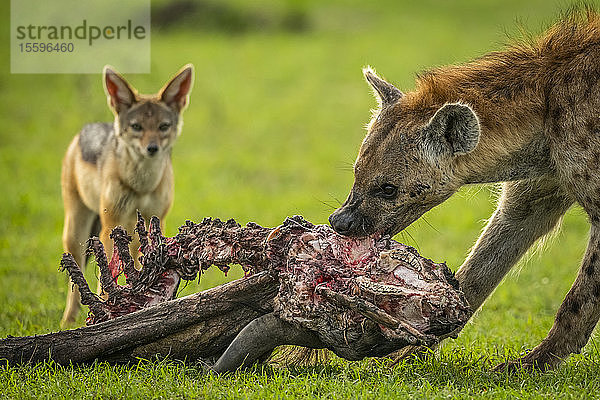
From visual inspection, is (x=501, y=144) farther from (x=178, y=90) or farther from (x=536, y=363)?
(x=178, y=90)

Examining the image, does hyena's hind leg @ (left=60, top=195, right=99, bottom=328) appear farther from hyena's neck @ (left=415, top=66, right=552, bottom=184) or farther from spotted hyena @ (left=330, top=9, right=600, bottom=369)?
hyena's neck @ (left=415, top=66, right=552, bottom=184)

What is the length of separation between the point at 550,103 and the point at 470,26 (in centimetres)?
1977

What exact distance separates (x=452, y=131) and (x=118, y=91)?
12.9 ft

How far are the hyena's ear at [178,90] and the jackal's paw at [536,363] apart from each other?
13.5ft

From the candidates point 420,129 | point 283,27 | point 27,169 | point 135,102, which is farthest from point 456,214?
point 283,27

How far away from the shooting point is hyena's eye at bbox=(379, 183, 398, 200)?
4852 millimetres

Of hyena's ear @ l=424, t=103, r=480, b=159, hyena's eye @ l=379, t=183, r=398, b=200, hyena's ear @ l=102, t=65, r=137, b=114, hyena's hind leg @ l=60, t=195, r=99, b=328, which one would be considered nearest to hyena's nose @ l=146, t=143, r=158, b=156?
hyena's ear @ l=102, t=65, r=137, b=114

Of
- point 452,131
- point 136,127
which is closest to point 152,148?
point 136,127

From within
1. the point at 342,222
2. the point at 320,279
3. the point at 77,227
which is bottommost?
the point at 320,279

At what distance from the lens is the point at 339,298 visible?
4137 mm

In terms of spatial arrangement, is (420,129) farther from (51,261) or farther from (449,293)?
(51,261)

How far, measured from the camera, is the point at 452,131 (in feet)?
15.5

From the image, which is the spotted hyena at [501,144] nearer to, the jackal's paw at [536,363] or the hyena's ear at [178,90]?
the jackal's paw at [536,363]

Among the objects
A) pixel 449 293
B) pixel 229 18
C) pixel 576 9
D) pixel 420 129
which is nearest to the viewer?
pixel 449 293
